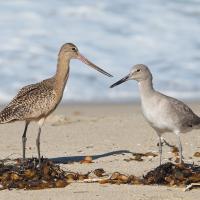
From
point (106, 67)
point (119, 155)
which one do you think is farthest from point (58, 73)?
point (106, 67)

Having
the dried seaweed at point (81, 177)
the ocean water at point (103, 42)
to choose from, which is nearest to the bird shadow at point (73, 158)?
the dried seaweed at point (81, 177)

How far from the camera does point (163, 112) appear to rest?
372 inches

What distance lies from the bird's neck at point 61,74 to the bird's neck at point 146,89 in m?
1.11

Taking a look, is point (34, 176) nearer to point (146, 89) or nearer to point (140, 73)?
point (146, 89)

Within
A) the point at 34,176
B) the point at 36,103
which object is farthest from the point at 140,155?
the point at 34,176

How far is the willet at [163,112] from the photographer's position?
372 inches

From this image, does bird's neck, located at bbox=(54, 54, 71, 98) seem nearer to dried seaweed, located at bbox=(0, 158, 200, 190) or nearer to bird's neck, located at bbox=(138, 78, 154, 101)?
bird's neck, located at bbox=(138, 78, 154, 101)

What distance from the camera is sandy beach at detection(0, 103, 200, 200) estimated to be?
795 centimetres

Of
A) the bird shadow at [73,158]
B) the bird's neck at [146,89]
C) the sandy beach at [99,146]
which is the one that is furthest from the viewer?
the bird shadow at [73,158]

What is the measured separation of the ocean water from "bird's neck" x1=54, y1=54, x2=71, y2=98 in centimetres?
557

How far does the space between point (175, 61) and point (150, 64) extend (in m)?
0.58

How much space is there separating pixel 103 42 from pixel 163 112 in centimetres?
1089

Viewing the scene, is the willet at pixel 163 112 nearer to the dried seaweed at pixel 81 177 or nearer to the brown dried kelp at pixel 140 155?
the brown dried kelp at pixel 140 155

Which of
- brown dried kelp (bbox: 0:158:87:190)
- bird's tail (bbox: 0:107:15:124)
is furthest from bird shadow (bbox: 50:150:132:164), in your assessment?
brown dried kelp (bbox: 0:158:87:190)
